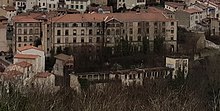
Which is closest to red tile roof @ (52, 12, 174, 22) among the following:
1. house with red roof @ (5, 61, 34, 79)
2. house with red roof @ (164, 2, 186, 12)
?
house with red roof @ (164, 2, 186, 12)

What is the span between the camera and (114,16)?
1437 cm

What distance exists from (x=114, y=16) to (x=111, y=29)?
0.42 m

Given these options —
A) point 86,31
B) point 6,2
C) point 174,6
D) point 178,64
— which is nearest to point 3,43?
point 86,31

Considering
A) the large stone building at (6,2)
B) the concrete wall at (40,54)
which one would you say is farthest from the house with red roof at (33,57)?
the large stone building at (6,2)

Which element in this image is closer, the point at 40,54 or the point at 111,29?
the point at 40,54

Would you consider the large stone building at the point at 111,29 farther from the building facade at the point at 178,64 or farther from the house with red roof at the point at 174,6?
the house with red roof at the point at 174,6

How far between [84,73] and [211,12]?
6.58m

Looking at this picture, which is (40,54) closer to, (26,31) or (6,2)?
(26,31)

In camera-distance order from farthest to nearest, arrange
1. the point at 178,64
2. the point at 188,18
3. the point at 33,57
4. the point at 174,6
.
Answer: the point at 174,6 → the point at 188,18 → the point at 178,64 → the point at 33,57

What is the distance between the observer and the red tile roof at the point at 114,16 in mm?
13969

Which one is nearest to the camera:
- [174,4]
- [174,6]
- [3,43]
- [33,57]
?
[33,57]

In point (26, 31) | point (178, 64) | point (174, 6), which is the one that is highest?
point (174, 6)

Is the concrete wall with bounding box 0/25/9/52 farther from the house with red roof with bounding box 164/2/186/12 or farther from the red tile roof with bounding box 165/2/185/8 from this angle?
the red tile roof with bounding box 165/2/185/8

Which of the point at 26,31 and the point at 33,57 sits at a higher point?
the point at 26,31
